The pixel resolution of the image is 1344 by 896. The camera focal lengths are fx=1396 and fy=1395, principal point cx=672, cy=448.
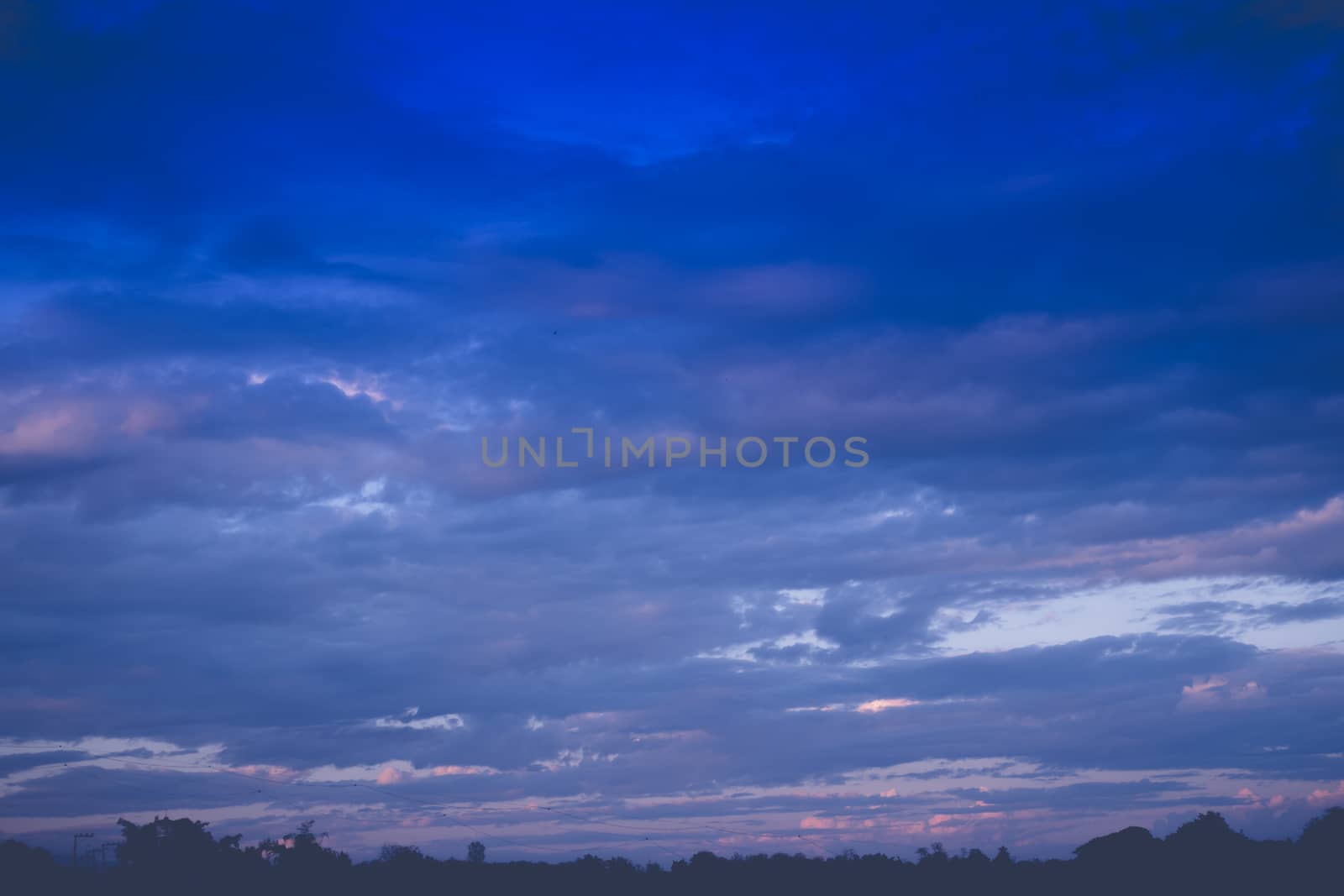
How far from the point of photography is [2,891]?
649 ft

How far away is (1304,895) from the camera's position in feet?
647

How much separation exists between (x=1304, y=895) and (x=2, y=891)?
184250 mm
